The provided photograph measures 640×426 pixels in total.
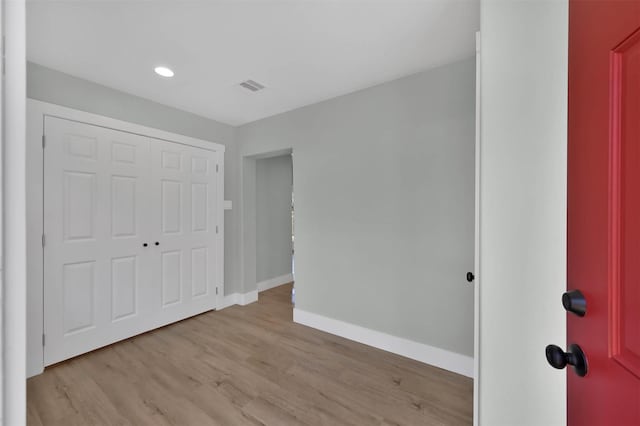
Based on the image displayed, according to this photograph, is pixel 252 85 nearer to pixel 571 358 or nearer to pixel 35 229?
pixel 35 229

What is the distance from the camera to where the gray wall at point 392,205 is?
2123 millimetres

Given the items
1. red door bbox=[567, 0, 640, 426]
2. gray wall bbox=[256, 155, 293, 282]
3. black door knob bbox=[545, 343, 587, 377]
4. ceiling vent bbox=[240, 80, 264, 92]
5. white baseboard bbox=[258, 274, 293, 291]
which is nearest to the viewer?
red door bbox=[567, 0, 640, 426]

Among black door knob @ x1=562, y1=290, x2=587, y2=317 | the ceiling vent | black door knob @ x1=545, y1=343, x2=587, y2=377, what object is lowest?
black door knob @ x1=545, y1=343, x2=587, y2=377

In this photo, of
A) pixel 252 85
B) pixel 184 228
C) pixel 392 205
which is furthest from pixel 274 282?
pixel 252 85

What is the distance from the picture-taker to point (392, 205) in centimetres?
245

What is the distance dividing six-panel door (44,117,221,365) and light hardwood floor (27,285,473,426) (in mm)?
325

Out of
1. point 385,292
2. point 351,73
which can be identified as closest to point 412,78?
point 351,73

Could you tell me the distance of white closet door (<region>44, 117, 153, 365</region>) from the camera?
2.23 meters

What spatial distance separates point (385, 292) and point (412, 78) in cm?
195

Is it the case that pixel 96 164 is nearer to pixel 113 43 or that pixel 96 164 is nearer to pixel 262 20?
pixel 113 43

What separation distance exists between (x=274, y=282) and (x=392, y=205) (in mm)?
2859
